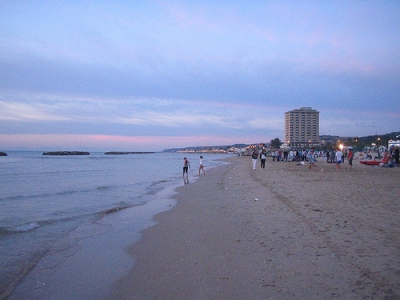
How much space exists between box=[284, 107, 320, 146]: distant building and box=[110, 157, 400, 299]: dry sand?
140m

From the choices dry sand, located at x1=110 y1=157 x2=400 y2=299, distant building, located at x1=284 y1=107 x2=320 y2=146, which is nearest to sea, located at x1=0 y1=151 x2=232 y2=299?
dry sand, located at x1=110 y1=157 x2=400 y2=299

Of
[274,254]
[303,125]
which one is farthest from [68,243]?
[303,125]

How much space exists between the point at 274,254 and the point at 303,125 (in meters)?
147

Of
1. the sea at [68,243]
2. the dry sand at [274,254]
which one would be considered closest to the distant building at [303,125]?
the sea at [68,243]

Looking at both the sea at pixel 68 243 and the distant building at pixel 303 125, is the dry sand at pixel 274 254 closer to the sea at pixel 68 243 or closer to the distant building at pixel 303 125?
the sea at pixel 68 243

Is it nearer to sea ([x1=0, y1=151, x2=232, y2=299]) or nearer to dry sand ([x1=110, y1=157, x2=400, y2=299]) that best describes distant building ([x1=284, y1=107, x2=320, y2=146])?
sea ([x1=0, y1=151, x2=232, y2=299])

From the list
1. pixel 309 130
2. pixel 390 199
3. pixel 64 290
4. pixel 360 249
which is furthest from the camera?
pixel 309 130

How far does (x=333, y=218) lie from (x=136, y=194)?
35.7 ft

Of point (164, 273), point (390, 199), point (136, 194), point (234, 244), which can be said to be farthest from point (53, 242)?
point (390, 199)

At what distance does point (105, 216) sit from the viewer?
406 inches

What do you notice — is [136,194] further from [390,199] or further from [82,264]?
[390,199]

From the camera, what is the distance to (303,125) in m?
144

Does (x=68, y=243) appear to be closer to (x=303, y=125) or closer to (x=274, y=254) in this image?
(x=274, y=254)

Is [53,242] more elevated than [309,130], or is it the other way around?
[309,130]
